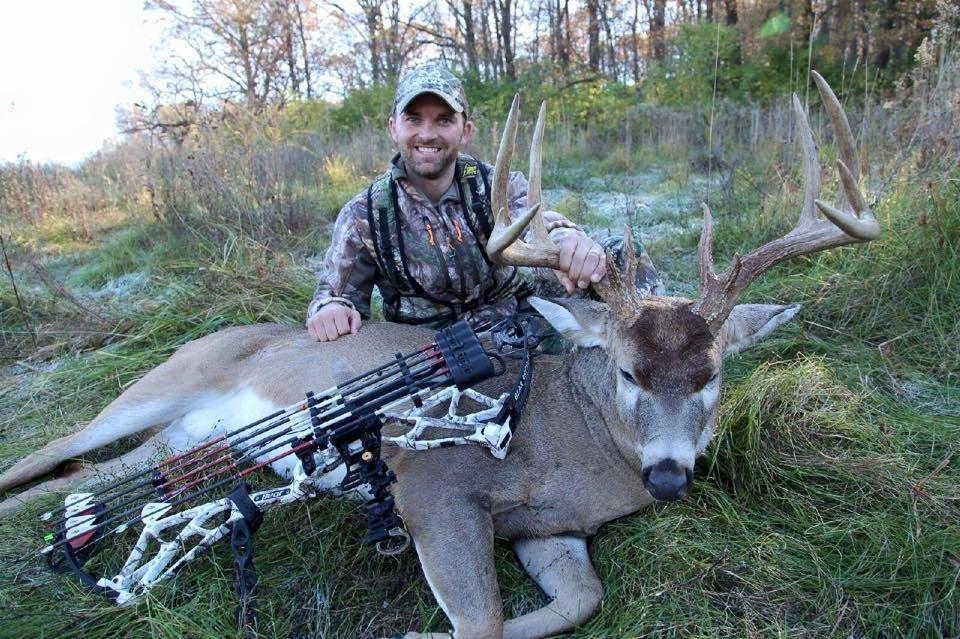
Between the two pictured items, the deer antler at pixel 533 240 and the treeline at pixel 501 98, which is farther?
the treeline at pixel 501 98

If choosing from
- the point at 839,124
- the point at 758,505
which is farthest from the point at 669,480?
the point at 839,124

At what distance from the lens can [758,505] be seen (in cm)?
266

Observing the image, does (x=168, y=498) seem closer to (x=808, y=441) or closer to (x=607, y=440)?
(x=607, y=440)

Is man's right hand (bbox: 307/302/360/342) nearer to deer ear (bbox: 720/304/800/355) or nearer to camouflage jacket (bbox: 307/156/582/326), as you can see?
camouflage jacket (bbox: 307/156/582/326)

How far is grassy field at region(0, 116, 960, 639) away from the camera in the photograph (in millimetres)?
2156

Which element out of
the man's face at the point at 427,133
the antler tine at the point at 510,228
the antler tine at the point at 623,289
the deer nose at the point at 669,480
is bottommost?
the deer nose at the point at 669,480

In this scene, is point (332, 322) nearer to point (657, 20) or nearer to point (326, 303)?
point (326, 303)

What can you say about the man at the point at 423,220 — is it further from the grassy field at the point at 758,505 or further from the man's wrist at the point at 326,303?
the grassy field at the point at 758,505

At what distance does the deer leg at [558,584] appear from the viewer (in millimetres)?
2227

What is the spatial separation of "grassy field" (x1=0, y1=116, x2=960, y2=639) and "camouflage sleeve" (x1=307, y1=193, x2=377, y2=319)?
1.18m

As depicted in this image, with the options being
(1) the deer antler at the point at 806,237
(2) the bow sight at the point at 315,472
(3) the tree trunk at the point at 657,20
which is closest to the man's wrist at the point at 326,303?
(2) the bow sight at the point at 315,472

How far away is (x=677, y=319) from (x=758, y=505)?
88cm

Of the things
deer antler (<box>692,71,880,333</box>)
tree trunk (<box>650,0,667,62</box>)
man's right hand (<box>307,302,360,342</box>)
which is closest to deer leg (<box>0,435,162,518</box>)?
man's right hand (<box>307,302,360,342</box>)

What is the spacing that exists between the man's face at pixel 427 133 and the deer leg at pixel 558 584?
2052 mm
